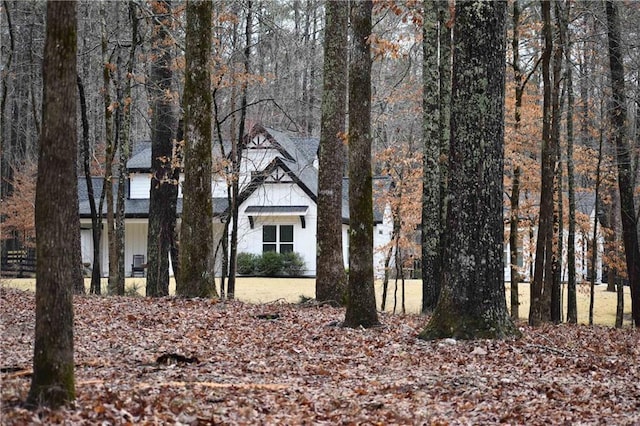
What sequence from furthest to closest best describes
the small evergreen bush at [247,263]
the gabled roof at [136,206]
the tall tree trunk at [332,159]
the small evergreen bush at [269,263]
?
the gabled roof at [136,206] < the small evergreen bush at [247,263] < the small evergreen bush at [269,263] < the tall tree trunk at [332,159]

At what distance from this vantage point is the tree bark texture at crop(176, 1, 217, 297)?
516 inches

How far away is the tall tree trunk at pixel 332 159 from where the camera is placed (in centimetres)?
1406

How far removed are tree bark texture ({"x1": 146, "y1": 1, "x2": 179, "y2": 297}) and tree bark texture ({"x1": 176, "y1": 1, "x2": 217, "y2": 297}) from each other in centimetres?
527

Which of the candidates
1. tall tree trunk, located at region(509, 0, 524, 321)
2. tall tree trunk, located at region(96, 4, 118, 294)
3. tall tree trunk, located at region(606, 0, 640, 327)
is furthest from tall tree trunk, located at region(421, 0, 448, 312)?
tall tree trunk, located at region(96, 4, 118, 294)

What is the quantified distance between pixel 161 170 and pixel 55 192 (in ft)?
43.7

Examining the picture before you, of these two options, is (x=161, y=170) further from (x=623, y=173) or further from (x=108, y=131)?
(x=623, y=173)

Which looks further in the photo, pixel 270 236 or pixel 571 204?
pixel 270 236

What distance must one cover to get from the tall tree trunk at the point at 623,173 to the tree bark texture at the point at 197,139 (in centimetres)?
916

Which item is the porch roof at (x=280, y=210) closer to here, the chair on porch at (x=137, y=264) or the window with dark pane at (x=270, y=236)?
the window with dark pane at (x=270, y=236)

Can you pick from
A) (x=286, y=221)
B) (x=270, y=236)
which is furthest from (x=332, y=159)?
(x=270, y=236)

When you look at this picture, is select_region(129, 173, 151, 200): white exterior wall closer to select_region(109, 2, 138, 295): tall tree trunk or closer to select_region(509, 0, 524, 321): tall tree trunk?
select_region(109, 2, 138, 295): tall tree trunk

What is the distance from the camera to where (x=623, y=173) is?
17.7m

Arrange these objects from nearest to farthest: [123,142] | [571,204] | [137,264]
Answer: [123,142] → [571,204] → [137,264]

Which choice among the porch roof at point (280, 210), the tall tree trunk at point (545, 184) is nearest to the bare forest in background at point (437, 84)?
the tall tree trunk at point (545, 184)
